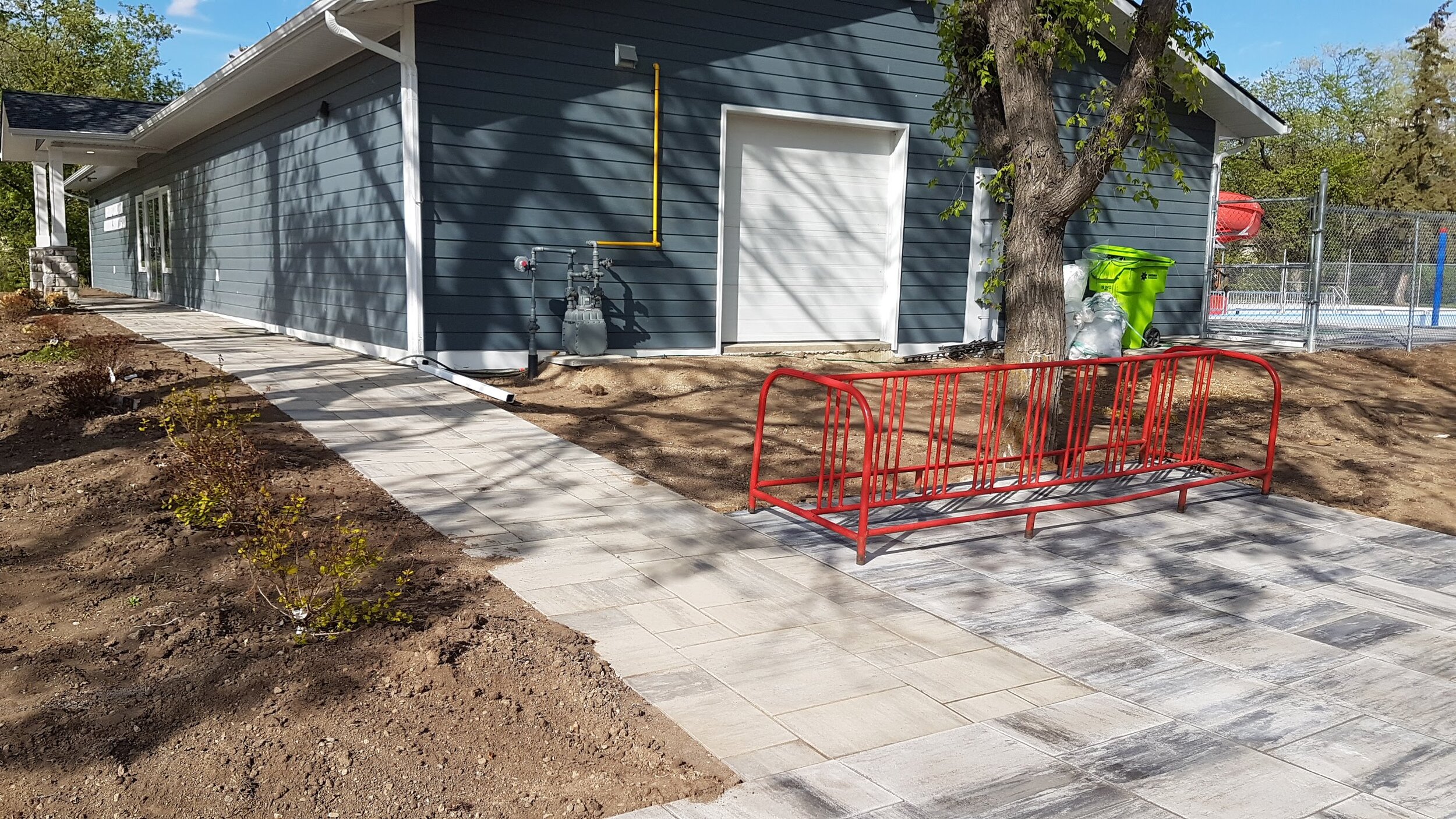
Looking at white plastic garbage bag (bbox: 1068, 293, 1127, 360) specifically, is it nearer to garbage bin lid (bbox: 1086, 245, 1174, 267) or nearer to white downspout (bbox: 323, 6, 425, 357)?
garbage bin lid (bbox: 1086, 245, 1174, 267)

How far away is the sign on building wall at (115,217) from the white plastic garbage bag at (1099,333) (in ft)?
73.0

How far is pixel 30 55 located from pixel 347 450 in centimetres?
3505

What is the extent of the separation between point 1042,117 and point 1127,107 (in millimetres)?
510

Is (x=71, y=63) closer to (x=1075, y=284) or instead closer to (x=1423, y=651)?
(x=1075, y=284)

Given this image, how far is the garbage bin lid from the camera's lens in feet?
42.4

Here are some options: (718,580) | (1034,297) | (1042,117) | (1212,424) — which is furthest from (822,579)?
(1212,424)

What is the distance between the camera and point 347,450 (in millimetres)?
6629

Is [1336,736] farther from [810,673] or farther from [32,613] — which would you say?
[32,613]

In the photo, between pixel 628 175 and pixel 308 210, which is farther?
pixel 308 210

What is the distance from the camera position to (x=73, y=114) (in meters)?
18.0

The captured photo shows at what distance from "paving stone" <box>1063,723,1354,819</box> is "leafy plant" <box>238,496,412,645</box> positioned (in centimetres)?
241

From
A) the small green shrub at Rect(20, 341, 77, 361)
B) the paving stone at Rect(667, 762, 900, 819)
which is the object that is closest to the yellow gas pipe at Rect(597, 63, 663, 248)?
the small green shrub at Rect(20, 341, 77, 361)

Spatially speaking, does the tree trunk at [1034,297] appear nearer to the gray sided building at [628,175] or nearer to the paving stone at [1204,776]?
the paving stone at [1204,776]

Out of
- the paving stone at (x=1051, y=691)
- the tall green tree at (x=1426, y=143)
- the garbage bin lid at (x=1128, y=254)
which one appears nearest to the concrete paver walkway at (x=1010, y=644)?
the paving stone at (x=1051, y=691)
